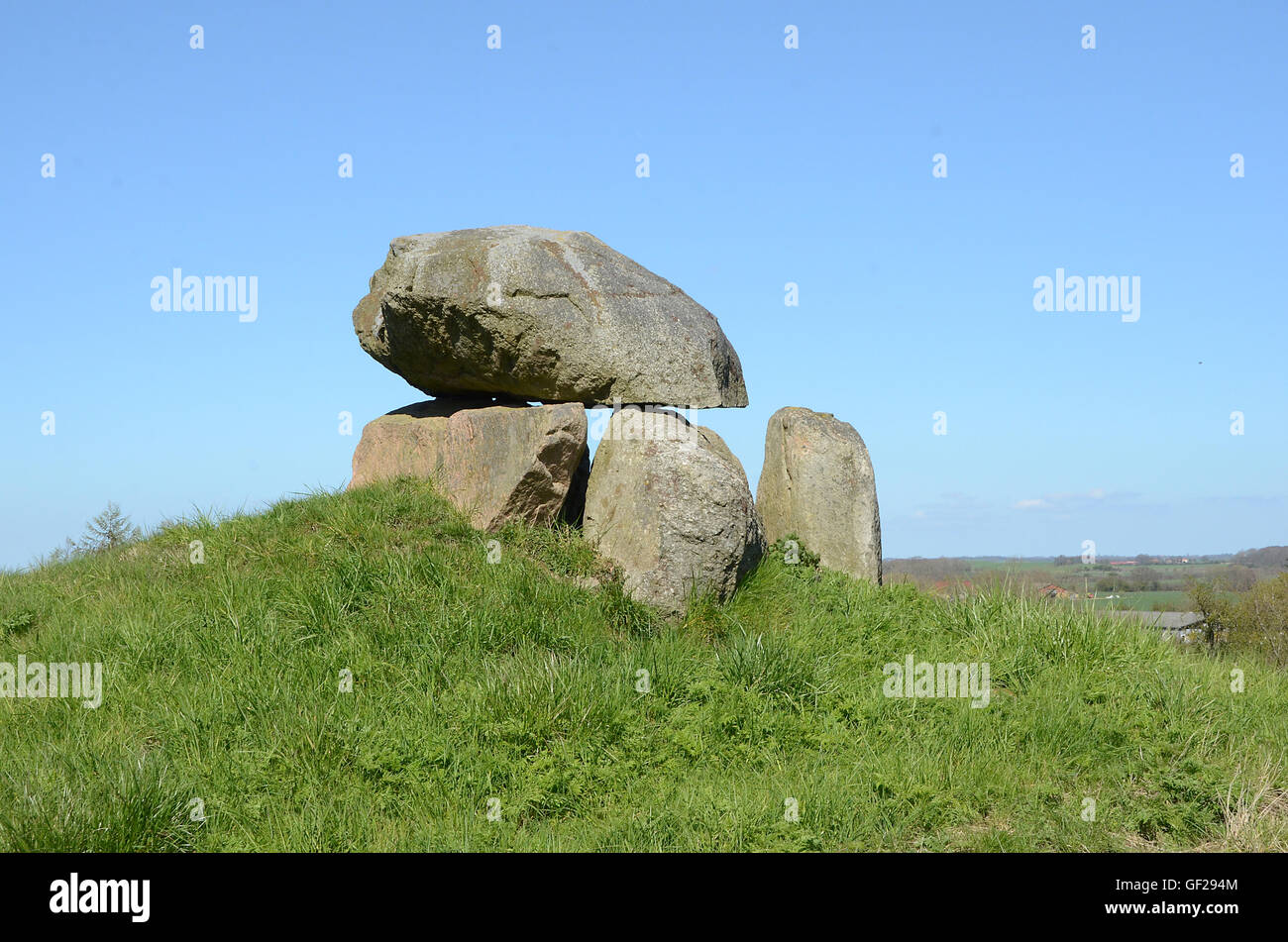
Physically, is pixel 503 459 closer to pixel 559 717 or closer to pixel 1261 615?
pixel 559 717

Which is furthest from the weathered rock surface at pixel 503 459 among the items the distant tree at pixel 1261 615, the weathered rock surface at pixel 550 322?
the distant tree at pixel 1261 615

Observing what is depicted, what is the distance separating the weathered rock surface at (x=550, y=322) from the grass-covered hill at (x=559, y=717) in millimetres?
1723

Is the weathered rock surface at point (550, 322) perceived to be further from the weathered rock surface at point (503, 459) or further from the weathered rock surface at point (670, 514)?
the weathered rock surface at point (670, 514)

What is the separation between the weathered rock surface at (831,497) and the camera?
430 inches

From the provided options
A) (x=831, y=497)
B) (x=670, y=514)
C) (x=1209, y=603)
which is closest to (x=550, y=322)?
(x=670, y=514)

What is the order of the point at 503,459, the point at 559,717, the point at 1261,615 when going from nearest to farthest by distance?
the point at 559,717 → the point at 503,459 → the point at 1261,615

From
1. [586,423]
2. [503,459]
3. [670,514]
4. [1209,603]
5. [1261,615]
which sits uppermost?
[586,423]

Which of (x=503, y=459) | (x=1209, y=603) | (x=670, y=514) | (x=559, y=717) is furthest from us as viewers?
(x=1209, y=603)

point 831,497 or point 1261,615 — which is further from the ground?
point 831,497

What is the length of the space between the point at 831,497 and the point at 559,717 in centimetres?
499

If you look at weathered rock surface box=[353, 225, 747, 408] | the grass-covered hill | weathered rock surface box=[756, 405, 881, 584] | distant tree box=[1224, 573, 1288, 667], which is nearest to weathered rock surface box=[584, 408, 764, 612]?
the grass-covered hill

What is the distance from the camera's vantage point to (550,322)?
1027 cm
